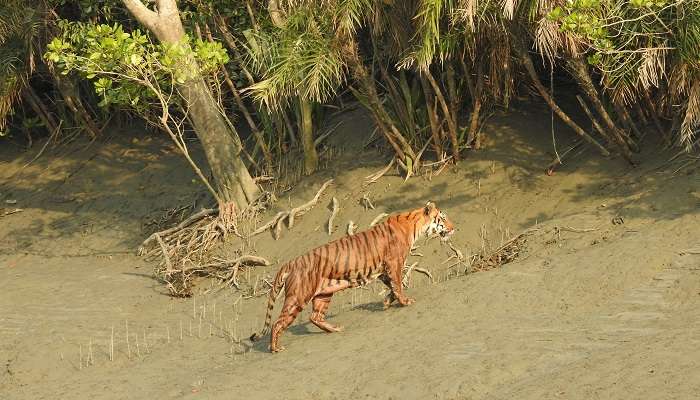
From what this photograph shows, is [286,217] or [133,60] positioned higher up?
[133,60]

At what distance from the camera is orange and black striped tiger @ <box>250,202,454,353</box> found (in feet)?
36.9

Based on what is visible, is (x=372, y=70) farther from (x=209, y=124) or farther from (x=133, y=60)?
(x=133, y=60)

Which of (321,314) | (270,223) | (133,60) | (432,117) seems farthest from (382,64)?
(321,314)

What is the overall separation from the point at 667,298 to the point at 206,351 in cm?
491

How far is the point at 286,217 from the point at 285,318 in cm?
532

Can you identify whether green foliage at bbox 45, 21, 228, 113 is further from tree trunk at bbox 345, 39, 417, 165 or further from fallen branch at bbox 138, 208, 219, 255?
fallen branch at bbox 138, 208, 219, 255

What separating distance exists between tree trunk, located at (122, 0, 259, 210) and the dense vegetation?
0.02 metres

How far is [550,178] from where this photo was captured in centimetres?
1463

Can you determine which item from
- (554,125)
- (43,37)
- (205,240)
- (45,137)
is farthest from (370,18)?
(45,137)

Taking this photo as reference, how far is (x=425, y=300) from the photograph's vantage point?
38.8 feet

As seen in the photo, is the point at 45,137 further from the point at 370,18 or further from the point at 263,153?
the point at 370,18

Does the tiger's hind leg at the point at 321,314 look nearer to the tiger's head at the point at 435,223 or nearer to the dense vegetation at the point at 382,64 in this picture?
the tiger's head at the point at 435,223

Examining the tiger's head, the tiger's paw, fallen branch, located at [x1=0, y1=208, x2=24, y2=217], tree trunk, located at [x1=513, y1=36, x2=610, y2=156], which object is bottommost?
fallen branch, located at [x1=0, y1=208, x2=24, y2=217]

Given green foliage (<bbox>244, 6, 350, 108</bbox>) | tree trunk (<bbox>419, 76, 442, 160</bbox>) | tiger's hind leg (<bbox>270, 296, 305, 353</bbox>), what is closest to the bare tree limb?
green foliage (<bbox>244, 6, 350, 108</bbox>)
